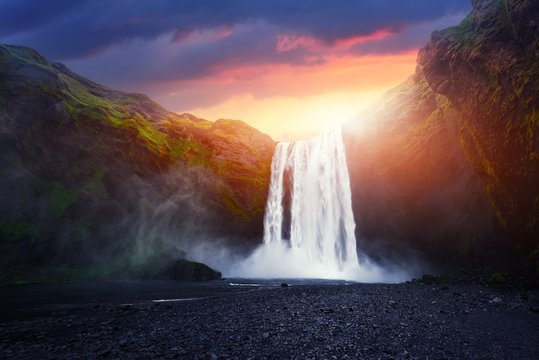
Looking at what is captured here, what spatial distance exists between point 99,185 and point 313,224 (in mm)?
39245

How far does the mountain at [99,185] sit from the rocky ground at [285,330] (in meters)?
31.9

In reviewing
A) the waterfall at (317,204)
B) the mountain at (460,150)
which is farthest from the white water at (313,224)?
the mountain at (460,150)

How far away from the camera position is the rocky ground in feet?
23.9

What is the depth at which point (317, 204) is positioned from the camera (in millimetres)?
47656

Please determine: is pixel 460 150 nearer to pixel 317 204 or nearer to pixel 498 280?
pixel 498 280

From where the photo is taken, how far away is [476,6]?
91.7ft

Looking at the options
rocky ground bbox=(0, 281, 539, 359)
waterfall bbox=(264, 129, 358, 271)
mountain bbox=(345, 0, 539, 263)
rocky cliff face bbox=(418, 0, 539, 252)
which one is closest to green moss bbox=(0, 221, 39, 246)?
rocky ground bbox=(0, 281, 539, 359)

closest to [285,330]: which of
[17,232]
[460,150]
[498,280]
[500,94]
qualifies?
[498,280]

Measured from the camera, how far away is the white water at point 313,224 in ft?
139

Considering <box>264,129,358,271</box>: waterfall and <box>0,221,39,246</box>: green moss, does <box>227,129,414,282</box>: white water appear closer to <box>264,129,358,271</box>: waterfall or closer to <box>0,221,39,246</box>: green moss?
<box>264,129,358,271</box>: waterfall

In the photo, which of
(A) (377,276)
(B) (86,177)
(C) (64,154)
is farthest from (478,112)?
(C) (64,154)

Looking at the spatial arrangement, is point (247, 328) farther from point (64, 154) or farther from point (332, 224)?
point (64, 154)

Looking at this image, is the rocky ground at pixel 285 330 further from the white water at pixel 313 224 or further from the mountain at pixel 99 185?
the mountain at pixel 99 185

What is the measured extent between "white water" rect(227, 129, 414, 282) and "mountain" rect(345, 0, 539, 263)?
2506 millimetres
